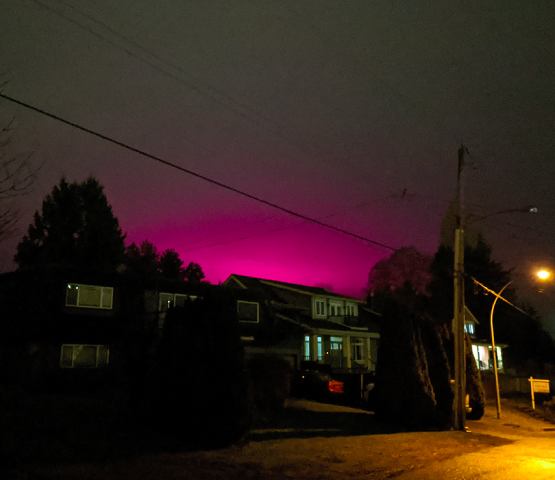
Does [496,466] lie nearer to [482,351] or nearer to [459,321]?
[459,321]

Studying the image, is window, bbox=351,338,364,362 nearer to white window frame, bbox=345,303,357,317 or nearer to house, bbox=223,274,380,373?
house, bbox=223,274,380,373

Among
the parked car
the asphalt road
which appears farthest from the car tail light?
the asphalt road

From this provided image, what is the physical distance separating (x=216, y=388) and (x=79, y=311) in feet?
55.0

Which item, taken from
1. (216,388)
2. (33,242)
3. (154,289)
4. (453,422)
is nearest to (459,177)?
(453,422)

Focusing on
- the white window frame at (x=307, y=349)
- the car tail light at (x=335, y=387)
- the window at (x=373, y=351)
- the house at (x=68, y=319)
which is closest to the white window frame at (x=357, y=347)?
the window at (x=373, y=351)

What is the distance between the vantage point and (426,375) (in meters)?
18.8

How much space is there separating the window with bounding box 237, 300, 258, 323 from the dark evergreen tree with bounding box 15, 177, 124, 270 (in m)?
19.8

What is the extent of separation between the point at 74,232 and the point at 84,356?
27.6 metres

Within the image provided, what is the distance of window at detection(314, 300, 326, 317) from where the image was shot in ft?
145

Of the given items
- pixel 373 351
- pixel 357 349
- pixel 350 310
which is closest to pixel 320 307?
pixel 350 310

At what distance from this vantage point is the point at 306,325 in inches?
1523

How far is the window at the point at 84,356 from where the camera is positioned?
25.7 meters

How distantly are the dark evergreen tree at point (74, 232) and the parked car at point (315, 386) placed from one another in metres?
28.1

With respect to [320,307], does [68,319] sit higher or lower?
lower
